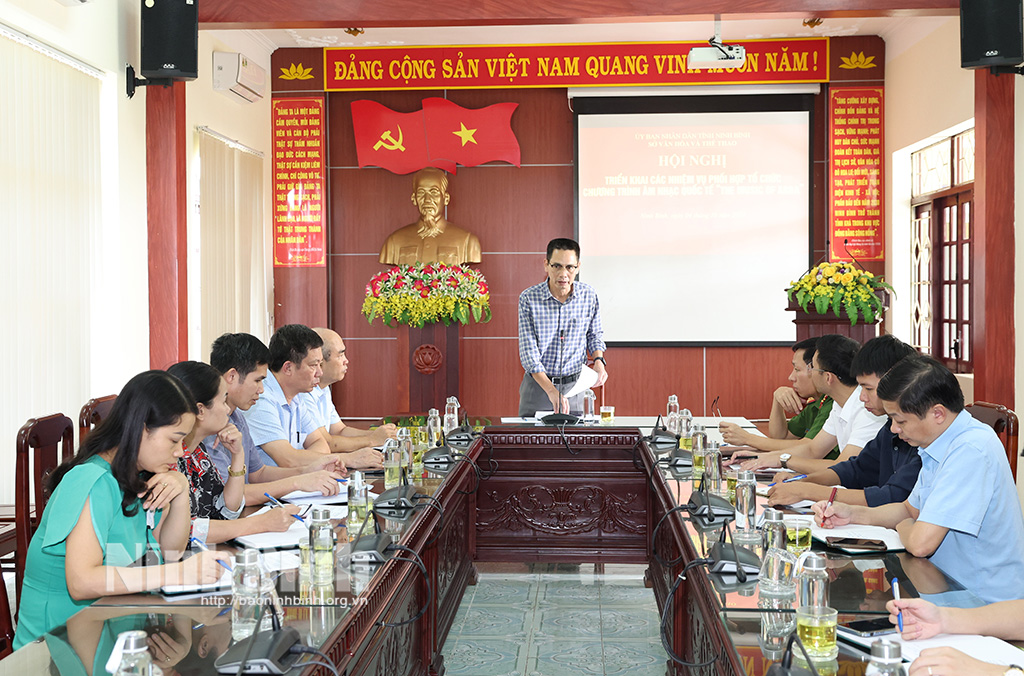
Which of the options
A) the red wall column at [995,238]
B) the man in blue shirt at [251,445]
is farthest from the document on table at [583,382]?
the red wall column at [995,238]

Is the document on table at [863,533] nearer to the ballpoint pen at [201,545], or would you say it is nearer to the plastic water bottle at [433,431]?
the ballpoint pen at [201,545]

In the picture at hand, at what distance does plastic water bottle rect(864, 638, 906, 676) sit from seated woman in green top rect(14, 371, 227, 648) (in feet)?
4.12

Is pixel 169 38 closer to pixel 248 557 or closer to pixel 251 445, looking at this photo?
pixel 251 445

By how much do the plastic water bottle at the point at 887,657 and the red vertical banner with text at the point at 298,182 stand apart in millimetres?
6933

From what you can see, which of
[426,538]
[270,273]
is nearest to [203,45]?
[270,273]

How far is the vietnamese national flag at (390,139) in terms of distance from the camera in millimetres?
7730

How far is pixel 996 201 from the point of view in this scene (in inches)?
205

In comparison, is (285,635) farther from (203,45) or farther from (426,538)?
(203,45)

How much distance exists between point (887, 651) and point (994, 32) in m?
4.48

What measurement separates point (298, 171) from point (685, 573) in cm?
637

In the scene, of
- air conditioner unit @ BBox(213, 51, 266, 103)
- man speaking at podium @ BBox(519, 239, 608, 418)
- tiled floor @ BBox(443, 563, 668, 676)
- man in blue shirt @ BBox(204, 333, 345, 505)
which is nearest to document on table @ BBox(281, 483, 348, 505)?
man in blue shirt @ BBox(204, 333, 345, 505)

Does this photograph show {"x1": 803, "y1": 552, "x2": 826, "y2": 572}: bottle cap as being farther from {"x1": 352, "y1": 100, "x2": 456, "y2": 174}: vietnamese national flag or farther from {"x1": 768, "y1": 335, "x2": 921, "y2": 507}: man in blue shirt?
{"x1": 352, "y1": 100, "x2": 456, "y2": 174}: vietnamese national flag

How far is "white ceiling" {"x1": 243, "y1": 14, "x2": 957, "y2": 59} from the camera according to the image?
7.15 metres

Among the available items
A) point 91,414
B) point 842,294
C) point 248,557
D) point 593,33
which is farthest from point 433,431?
point 593,33
